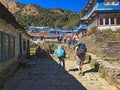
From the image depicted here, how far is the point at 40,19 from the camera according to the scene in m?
122

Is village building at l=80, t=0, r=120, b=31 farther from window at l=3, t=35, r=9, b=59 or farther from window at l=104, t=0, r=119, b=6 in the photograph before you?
window at l=3, t=35, r=9, b=59

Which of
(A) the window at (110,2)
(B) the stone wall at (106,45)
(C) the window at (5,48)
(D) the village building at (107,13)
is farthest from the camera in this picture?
(A) the window at (110,2)

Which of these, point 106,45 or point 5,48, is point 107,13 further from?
point 5,48

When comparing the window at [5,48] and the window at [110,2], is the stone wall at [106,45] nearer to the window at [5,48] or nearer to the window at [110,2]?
the window at [110,2]

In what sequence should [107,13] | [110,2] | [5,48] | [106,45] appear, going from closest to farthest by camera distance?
[5,48] → [106,45] → [107,13] → [110,2]

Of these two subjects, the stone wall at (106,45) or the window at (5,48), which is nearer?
the window at (5,48)

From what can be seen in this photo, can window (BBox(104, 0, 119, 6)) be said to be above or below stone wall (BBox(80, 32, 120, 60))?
above

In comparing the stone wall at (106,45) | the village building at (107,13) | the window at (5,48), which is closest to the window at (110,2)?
the village building at (107,13)

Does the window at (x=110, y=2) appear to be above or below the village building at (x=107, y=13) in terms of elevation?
above

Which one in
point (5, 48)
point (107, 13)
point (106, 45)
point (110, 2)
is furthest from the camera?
point (110, 2)

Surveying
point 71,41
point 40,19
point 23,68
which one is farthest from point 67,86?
point 40,19

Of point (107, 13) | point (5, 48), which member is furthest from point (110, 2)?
point (5, 48)

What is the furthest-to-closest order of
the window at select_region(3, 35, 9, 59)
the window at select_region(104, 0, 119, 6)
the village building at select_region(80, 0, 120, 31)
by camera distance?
the window at select_region(104, 0, 119, 6), the village building at select_region(80, 0, 120, 31), the window at select_region(3, 35, 9, 59)

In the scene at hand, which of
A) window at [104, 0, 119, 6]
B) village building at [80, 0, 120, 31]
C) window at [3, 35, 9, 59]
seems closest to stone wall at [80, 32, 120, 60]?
village building at [80, 0, 120, 31]
